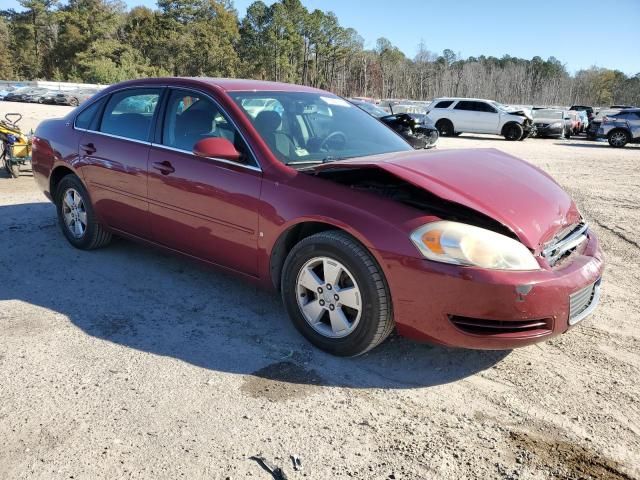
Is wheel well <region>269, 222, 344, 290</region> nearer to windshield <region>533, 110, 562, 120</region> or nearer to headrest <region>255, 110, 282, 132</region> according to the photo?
headrest <region>255, 110, 282, 132</region>

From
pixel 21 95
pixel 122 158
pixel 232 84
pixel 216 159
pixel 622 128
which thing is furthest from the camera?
pixel 21 95

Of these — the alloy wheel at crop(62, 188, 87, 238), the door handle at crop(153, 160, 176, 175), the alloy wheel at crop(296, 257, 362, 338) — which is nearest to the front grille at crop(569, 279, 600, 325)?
the alloy wheel at crop(296, 257, 362, 338)

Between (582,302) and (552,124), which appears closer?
(582,302)

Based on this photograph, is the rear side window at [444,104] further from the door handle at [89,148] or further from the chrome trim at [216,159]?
the chrome trim at [216,159]

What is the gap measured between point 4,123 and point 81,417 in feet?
27.9

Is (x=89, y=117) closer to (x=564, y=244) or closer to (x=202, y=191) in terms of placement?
(x=202, y=191)

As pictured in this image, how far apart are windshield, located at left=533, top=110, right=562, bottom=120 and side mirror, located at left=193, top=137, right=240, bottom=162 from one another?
25.9 metres

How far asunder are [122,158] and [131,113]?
0.43 m

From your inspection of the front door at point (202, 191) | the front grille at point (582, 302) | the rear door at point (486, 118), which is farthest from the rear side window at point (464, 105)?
the front grille at point (582, 302)

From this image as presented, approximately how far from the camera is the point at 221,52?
73500 mm

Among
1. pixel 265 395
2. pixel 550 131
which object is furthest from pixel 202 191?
pixel 550 131

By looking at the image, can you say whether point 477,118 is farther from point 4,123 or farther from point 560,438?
point 560,438

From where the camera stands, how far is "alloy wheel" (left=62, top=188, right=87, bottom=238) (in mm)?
5059

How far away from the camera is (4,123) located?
9.44m
